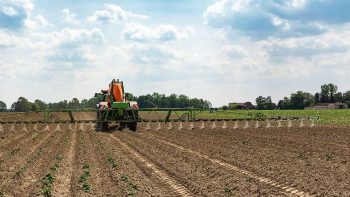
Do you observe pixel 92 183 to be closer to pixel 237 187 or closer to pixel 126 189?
pixel 126 189

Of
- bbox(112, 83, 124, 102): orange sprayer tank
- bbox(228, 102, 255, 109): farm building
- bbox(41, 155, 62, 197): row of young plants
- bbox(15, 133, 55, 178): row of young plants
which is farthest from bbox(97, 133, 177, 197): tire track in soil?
bbox(228, 102, 255, 109): farm building

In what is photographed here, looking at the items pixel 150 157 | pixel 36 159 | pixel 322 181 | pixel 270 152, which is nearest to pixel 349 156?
pixel 270 152

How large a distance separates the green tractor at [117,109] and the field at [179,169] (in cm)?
825

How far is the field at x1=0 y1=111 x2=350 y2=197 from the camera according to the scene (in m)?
11.8

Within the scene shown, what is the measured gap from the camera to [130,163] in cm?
1684

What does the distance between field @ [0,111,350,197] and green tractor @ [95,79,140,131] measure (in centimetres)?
825

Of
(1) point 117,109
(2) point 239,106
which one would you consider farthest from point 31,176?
(2) point 239,106

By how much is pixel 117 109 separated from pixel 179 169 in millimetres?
17480

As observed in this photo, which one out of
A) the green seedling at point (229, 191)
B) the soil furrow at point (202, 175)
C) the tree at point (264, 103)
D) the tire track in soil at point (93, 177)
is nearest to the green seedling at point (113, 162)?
the tire track in soil at point (93, 177)

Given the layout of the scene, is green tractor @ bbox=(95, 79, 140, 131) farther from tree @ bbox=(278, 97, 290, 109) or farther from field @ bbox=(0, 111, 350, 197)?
tree @ bbox=(278, 97, 290, 109)

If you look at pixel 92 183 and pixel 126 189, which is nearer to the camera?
pixel 126 189

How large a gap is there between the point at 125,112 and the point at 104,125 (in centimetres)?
241

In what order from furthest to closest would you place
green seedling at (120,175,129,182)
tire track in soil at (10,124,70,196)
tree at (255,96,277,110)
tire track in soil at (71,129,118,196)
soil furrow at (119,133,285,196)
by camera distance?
tree at (255,96,277,110)
green seedling at (120,175,129,182)
tire track in soil at (10,124,70,196)
tire track in soil at (71,129,118,196)
soil furrow at (119,133,285,196)

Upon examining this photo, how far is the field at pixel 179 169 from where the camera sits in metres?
11.8
